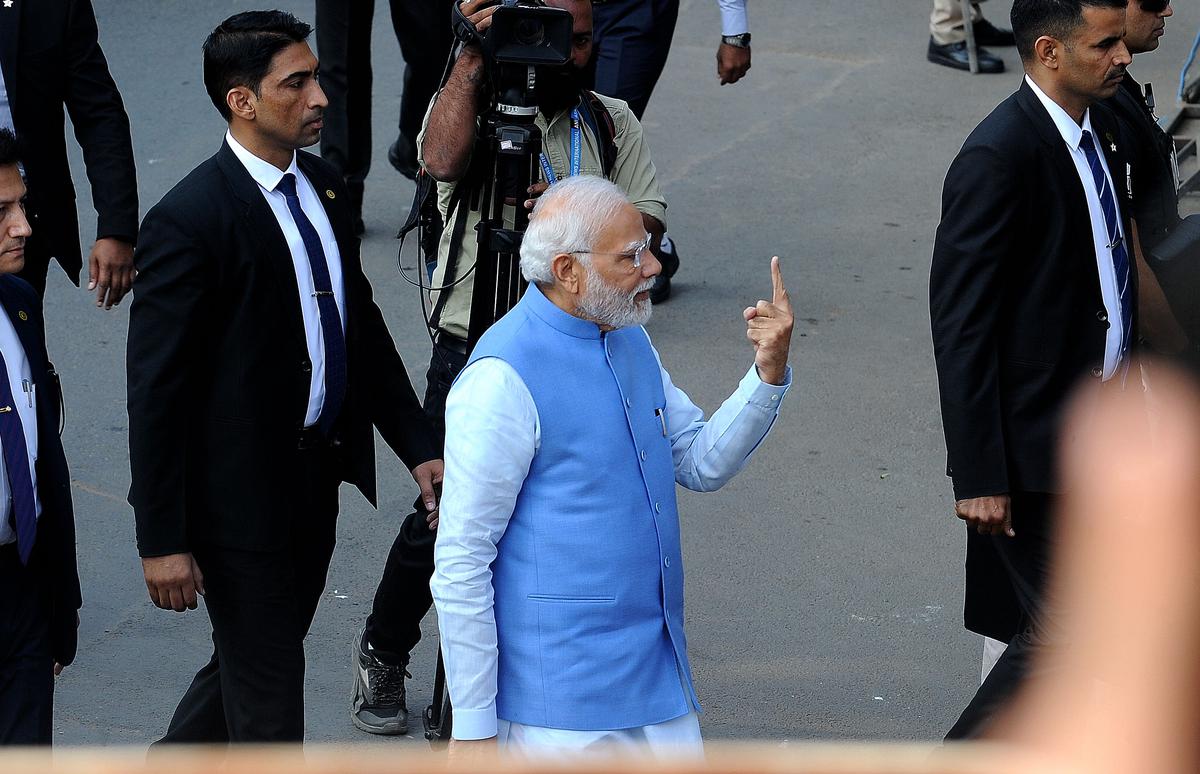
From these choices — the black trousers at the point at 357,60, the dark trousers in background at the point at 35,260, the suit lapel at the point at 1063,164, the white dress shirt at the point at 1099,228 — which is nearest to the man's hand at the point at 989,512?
the white dress shirt at the point at 1099,228

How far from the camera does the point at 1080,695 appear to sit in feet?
12.7

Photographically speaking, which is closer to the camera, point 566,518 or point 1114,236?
point 566,518

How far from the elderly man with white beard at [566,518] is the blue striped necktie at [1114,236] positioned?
107 centimetres

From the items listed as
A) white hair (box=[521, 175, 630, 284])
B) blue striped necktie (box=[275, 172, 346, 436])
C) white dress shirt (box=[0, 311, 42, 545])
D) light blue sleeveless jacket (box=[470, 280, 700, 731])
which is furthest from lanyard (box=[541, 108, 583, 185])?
white dress shirt (box=[0, 311, 42, 545])

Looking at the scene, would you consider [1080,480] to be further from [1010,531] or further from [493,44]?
[493,44]

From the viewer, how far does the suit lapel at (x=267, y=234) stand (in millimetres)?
3637

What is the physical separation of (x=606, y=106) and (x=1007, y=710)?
1.91 m

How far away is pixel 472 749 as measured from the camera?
3.05 meters

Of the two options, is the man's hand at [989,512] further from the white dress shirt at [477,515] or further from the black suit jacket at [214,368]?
the black suit jacket at [214,368]

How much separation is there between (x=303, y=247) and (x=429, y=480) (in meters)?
0.68

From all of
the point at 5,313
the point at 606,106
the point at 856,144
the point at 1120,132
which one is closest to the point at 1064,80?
the point at 1120,132

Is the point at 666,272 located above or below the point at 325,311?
below

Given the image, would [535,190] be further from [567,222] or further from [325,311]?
[567,222]

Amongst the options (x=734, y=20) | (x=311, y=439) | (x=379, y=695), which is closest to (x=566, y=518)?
(x=311, y=439)
